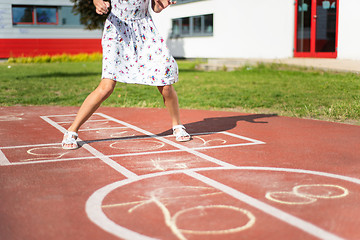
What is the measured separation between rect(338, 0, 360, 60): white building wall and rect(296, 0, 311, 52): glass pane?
151 cm

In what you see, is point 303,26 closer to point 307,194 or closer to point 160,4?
point 160,4

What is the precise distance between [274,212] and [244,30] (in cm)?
1765

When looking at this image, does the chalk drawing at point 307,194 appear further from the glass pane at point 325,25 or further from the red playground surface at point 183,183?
the glass pane at point 325,25

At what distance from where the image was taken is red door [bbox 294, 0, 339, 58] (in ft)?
50.1

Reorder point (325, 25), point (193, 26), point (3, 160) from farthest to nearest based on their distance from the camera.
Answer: point (193, 26)
point (325, 25)
point (3, 160)

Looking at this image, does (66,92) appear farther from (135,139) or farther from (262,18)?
(262,18)

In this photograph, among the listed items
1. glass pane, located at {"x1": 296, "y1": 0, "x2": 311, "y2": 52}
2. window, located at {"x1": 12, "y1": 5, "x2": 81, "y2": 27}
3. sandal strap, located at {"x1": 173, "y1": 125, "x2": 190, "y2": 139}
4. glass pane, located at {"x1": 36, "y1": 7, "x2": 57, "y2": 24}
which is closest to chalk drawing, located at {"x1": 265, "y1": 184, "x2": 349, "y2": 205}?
sandal strap, located at {"x1": 173, "y1": 125, "x2": 190, "y2": 139}

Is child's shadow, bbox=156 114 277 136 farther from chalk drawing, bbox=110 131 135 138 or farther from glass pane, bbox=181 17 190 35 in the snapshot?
glass pane, bbox=181 17 190 35

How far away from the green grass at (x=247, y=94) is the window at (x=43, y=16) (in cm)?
1756

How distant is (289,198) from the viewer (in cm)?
297

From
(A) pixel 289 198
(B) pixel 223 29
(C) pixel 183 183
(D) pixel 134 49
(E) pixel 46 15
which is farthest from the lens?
(E) pixel 46 15

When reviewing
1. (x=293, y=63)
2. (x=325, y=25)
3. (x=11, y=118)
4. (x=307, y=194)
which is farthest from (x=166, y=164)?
(x=325, y=25)

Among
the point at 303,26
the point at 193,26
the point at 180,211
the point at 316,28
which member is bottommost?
the point at 180,211

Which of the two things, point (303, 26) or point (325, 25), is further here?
point (303, 26)
